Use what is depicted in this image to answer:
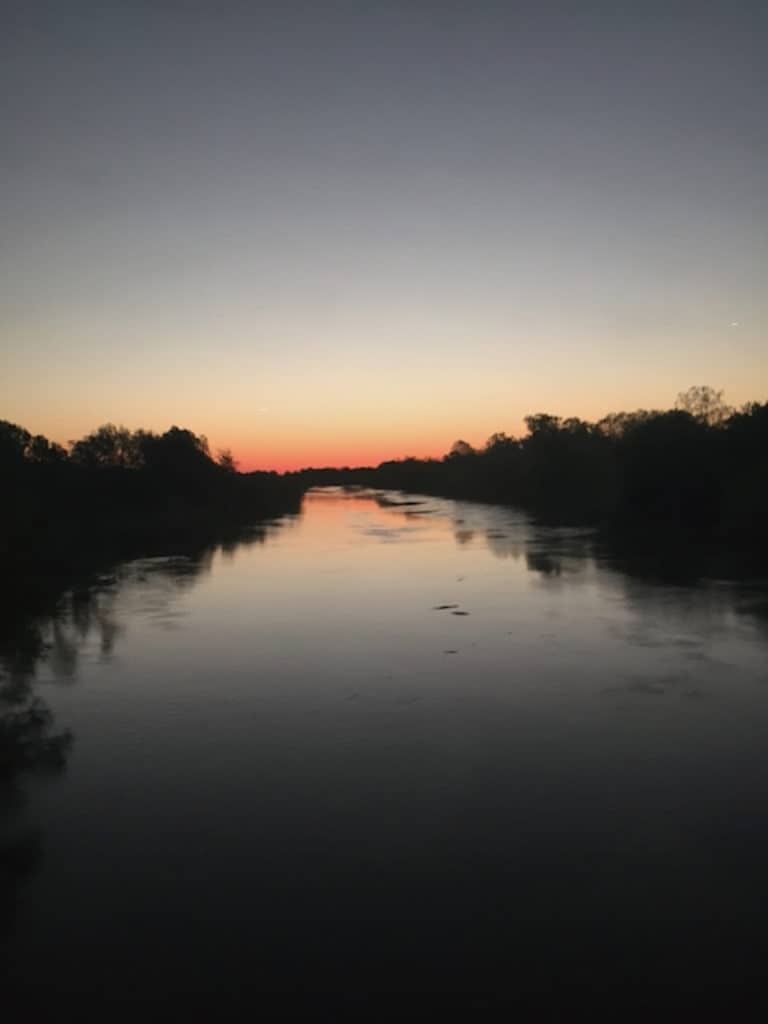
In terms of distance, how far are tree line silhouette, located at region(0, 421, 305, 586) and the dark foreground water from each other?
12.0 meters

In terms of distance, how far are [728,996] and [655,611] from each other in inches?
860

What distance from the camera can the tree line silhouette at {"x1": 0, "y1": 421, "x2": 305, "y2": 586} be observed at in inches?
1566

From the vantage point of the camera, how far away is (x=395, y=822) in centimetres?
1133

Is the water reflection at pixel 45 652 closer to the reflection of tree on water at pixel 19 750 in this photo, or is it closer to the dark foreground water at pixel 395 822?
the reflection of tree on water at pixel 19 750

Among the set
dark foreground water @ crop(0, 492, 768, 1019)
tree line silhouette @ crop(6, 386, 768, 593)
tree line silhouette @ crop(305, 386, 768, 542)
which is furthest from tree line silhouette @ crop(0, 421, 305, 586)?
tree line silhouette @ crop(305, 386, 768, 542)

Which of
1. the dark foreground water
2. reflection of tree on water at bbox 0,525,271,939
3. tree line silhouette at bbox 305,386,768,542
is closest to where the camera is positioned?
the dark foreground water

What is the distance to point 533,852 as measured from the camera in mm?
10320

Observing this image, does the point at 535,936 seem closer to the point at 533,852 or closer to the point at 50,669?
the point at 533,852

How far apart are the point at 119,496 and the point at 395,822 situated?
84357 millimetres

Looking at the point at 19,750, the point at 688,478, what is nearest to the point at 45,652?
the point at 19,750

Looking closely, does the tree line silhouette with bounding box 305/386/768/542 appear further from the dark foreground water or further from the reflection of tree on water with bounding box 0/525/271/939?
the reflection of tree on water with bounding box 0/525/271/939

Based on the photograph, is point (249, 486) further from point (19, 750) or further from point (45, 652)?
point (19, 750)

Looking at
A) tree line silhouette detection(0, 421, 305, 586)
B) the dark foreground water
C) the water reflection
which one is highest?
tree line silhouette detection(0, 421, 305, 586)

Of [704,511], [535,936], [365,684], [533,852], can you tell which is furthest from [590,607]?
[704,511]
